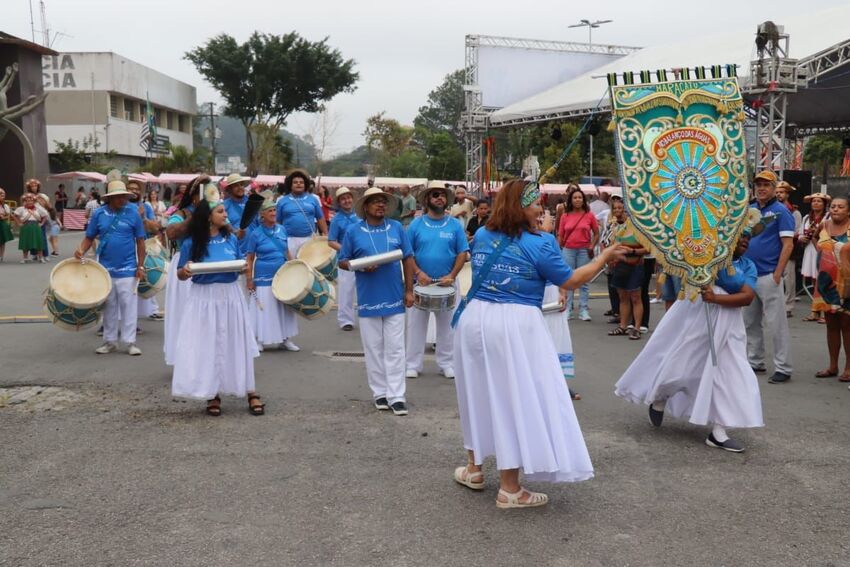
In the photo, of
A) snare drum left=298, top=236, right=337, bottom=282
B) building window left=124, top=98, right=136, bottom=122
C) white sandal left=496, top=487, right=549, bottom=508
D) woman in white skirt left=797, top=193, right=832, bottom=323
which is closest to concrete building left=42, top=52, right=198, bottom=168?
building window left=124, top=98, right=136, bottom=122

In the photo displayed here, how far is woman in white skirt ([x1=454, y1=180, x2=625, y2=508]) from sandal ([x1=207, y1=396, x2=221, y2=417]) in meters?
2.76

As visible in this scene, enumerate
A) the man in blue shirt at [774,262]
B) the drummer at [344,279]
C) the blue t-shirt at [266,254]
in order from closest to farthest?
the man in blue shirt at [774,262] < the blue t-shirt at [266,254] < the drummer at [344,279]

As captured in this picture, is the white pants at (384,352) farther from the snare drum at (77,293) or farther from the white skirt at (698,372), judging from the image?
the snare drum at (77,293)

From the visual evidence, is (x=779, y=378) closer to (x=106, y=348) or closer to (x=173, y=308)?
(x=173, y=308)

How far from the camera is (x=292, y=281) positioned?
941 cm

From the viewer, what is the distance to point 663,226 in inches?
211

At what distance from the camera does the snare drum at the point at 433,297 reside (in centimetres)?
764

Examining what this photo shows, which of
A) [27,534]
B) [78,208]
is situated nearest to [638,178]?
[27,534]

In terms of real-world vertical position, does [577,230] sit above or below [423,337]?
above

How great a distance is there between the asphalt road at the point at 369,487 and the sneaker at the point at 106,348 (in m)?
1.42

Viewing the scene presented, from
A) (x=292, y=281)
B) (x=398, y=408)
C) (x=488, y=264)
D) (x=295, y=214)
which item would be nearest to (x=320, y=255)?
(x=295, y=214)

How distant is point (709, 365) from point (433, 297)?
8.60 feet

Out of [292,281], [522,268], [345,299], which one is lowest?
[345,299]

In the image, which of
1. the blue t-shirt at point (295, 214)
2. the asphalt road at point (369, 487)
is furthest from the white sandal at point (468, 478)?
the blue t-shirt at point (295, 214)
